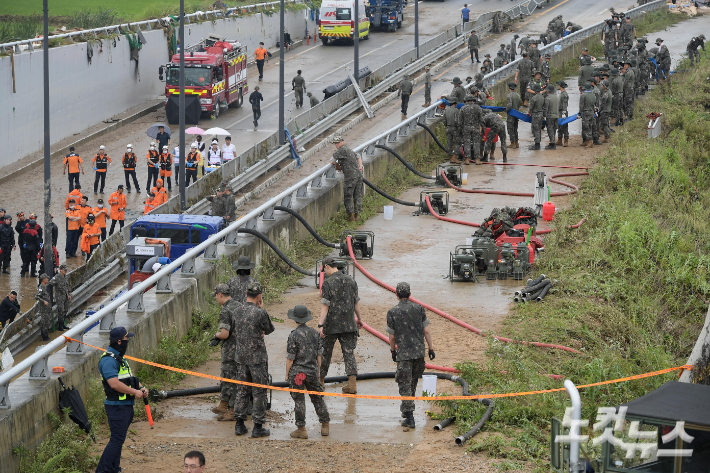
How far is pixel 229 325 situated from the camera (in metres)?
11.6

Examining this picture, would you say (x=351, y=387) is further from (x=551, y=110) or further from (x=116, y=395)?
(x=551, y=110)

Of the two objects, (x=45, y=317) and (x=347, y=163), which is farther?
(x=45, y=317)

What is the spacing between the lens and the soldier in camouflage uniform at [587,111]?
2814 cm

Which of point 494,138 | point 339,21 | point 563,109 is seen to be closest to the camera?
point 494,138

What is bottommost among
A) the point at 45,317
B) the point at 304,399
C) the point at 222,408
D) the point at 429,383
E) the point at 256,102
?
the point at 45,317

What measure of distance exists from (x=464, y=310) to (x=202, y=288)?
13.9 ft

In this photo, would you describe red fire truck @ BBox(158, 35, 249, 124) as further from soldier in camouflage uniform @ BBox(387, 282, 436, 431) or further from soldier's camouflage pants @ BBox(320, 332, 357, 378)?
soldier in camouflage uniform @ BBox(387, 282, 436, 431)

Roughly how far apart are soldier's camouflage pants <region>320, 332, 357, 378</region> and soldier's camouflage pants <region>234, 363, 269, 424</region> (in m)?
1.27

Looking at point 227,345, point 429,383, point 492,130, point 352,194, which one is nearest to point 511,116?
point 492,130

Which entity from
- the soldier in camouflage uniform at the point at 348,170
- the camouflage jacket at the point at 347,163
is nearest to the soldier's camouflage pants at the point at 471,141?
the soldier in camouflage uniform at the point at 348,170

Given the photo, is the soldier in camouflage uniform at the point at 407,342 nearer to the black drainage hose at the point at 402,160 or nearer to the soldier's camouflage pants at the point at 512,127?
the black drainage hose at the point at 402,160

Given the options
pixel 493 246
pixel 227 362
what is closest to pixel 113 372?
pixel 227 362

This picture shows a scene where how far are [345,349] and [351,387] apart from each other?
0.48 metres

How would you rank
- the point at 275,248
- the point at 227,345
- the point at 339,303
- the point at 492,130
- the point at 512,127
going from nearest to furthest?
the point at 227,345 < the point at 339,303 < the point at 275,248 < the point at 492,130 < the point at 512,127
